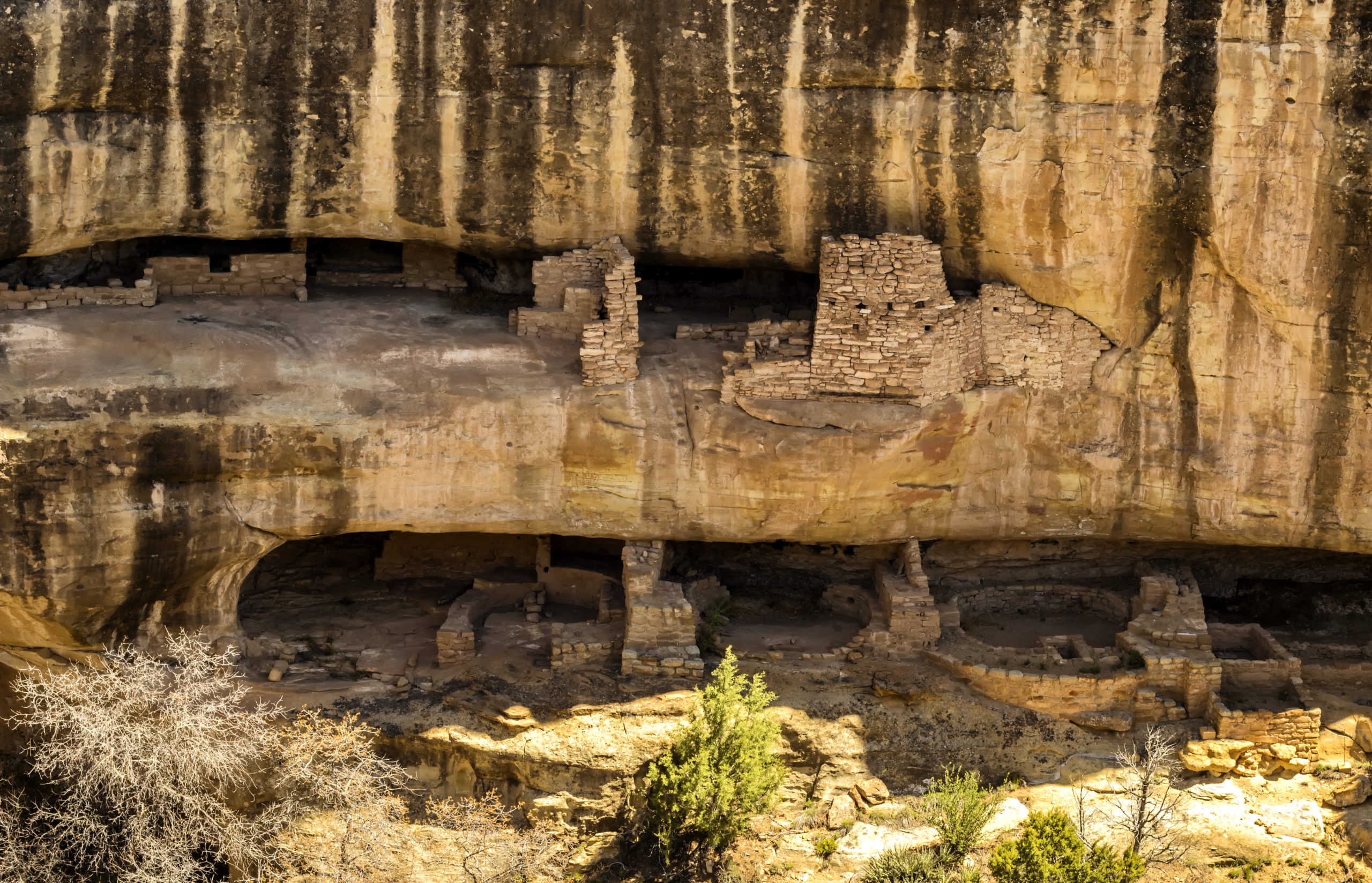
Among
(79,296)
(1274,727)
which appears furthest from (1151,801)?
(79,296)

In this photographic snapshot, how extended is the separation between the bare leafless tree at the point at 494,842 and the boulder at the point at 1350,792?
7.10 metres

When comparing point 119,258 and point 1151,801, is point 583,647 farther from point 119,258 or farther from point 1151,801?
point 119,258

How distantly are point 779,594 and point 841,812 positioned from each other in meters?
2.89

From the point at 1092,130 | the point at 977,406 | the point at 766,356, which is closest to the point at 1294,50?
the point at 1092,130

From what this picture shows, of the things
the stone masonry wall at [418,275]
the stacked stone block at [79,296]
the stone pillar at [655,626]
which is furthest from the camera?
the stone masonry wall at [418,275]

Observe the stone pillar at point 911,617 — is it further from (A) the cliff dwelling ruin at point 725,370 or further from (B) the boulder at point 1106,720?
(B) the boulder at point 1106,720

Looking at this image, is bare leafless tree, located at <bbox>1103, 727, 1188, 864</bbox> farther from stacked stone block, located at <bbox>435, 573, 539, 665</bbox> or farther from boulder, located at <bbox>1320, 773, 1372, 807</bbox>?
stacked stone block, located at <bbox>435, 573, 539, 665</bbox>

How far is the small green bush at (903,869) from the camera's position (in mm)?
13742

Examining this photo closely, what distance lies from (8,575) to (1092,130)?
9988 mm

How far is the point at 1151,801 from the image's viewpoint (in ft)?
47.4

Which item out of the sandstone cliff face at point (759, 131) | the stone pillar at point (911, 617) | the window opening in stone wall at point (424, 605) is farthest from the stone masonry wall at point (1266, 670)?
the window opening in stone wall at point (424, 605)

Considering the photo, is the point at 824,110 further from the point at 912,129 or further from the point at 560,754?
the point at 560,754

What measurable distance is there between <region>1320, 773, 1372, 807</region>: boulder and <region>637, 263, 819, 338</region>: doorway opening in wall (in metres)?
6.79

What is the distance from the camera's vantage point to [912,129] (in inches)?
558
